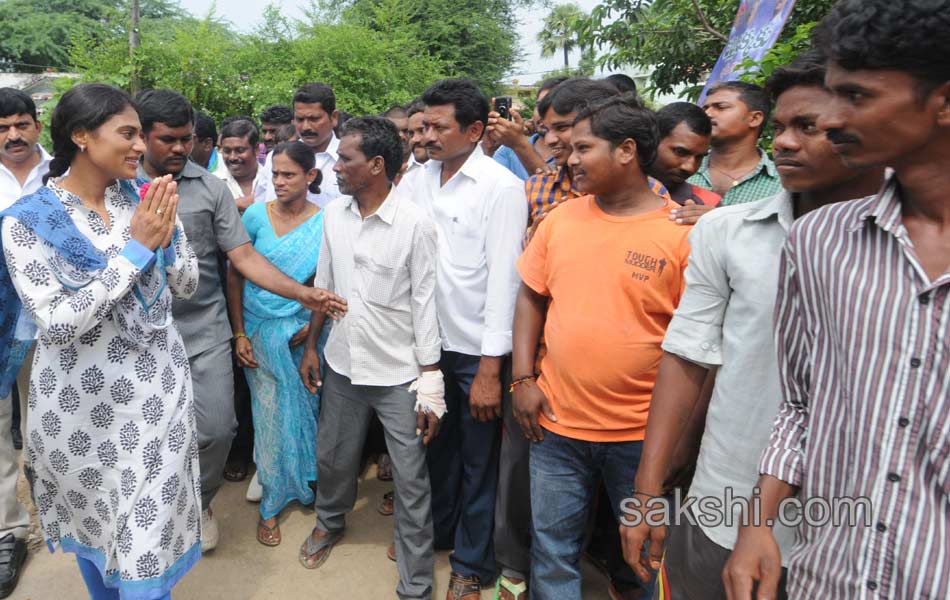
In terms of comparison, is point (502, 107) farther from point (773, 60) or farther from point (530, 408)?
point (530, 408)

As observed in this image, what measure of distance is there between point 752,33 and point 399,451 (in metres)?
3.65

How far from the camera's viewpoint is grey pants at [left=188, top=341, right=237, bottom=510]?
2.97m

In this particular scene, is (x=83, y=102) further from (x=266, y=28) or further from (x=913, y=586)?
(x=266, y=28)

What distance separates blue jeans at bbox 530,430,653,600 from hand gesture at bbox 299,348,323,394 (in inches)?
47.9

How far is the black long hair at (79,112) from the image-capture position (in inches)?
85.8

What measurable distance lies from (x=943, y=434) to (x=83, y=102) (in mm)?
2478

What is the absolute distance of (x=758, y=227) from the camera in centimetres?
155

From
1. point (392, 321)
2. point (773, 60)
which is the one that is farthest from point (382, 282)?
point (773, 60)

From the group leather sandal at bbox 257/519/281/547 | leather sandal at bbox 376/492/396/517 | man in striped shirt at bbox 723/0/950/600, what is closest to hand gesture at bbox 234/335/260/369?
leather sandal at bbox 257/519/281/547

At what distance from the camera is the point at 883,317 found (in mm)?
1084

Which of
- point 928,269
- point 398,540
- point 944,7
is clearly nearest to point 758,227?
point 928,269

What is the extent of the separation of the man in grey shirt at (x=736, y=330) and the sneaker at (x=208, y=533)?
2335mm

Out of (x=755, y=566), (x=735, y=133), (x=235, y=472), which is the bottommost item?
(x=235, y=472)

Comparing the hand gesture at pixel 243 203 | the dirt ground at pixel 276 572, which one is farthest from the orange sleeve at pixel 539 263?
the hand gesture at pixel 243 203
